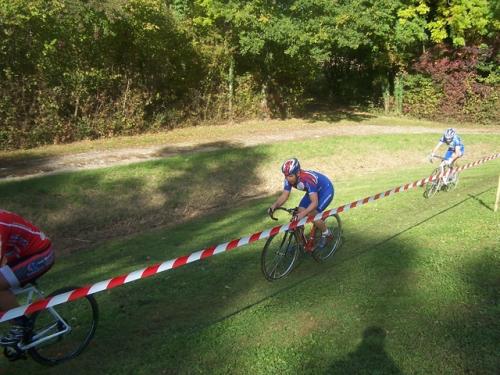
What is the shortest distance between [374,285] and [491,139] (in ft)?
64.0

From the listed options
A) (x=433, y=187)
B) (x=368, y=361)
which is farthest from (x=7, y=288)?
(x=433, y=187)

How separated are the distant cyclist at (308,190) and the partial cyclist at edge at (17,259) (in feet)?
12.5

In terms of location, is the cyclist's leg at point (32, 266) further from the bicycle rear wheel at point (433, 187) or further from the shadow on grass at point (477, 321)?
the bicycle rear wheel at point (433, 187)

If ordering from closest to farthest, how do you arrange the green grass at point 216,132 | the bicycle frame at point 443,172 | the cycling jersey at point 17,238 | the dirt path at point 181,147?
1. the cycling jersey at point 17,238
2. the bicycle frame at point 443,172
3. the dirt path at point 181,147
4. the green grass at point 216,132

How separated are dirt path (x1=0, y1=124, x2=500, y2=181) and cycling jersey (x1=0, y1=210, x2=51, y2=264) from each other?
9.97 meters

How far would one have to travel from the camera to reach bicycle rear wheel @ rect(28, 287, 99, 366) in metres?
5.38

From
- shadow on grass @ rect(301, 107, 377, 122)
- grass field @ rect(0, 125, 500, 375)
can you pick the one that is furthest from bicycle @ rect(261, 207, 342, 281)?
shadow on grass @ rect(301, 107, 377, 122)

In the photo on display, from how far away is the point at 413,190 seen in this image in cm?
1460

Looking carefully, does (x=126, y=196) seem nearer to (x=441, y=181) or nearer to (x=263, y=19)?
(x=441, y=181)

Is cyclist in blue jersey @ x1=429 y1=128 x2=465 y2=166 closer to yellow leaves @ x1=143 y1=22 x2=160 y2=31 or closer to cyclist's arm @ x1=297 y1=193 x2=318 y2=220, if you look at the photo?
cyclist's arm @ x1=297 y1=193 x2=318 y2=220

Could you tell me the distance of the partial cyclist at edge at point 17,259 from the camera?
484cm

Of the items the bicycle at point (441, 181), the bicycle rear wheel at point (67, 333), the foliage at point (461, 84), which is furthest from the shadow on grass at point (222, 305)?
the foliage at point (461, 84)

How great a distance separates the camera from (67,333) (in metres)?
5.64

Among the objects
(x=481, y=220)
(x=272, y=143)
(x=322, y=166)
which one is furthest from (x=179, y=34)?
(x=481, y=220)
